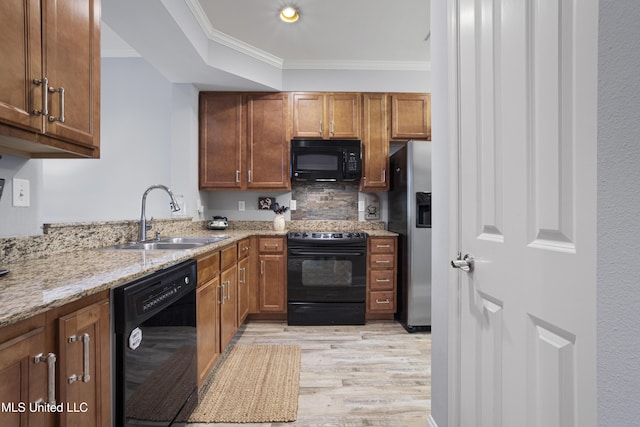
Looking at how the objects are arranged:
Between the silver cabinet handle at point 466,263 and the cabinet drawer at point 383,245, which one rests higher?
the silver cabinet handle at point 466,263

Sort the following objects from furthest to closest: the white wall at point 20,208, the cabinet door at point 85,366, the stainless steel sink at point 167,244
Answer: the stainless steel sink at point 167,244, the white wall at point 20,208, the cabinet door at point 85,366

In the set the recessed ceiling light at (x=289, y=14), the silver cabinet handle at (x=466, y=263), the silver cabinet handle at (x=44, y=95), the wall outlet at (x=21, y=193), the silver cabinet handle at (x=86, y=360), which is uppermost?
the recessed ceiling light at (x=289, y=14)

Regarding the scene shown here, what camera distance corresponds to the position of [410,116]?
322cm

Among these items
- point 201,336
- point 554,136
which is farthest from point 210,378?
point 554,136

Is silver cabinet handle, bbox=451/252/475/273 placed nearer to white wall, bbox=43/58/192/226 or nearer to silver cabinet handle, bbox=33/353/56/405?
silver cabinet handle, bbox=33/353/56/405

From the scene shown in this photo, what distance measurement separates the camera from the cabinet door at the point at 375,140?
321 cm

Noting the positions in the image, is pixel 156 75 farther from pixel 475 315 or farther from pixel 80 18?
pixel 475 315

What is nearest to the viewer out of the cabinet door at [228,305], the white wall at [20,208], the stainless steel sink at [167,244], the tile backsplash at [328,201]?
the white wall at [20,208]

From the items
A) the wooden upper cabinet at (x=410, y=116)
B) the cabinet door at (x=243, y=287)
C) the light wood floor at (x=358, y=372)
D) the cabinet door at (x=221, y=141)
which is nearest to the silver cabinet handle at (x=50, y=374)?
the light wood floor at (x=358, y=372)

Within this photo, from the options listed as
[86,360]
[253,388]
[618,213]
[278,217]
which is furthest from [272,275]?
[618,213]

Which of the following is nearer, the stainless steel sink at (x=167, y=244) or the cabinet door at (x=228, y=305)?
the stainless steel sink at (x=167, y=244)

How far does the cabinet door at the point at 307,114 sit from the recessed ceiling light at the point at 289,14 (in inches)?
31.6

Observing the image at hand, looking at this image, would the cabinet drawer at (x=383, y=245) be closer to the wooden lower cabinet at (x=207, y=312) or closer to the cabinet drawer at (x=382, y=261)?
the cabinet drawer at (x=382, y=261)

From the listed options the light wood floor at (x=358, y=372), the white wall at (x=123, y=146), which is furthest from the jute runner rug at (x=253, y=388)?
the white wall at (x=123, y=146)
